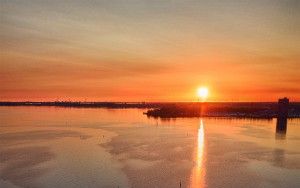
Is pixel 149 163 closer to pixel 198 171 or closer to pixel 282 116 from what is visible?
pixel 198 171

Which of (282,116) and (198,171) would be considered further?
(282,116)

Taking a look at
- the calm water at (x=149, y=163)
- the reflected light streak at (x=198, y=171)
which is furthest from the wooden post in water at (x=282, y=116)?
the reflected light streak at (x=198, y=171)

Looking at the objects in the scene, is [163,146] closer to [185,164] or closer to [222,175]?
[185,164]

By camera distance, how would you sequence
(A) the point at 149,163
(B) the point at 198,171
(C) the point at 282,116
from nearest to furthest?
1. (B) the point at 198,171
2. (A) the point at 149,163
3. (C) the point at 282,116

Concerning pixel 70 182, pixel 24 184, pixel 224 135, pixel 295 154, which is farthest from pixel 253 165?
pixel 224 135

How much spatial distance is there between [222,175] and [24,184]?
1446cm

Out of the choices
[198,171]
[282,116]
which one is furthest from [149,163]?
[282,116]

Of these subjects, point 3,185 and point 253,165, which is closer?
point 3,185

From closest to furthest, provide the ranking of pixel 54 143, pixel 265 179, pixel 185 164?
pixel 265 179
pixel 185 164
pixel 54 143

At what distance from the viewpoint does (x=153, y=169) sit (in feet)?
92.4

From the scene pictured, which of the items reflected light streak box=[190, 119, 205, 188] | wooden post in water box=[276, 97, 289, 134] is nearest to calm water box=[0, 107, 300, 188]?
reflected light streak box=[190, 119, 205, 188]

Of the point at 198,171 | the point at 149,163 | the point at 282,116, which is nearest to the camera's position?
the point at 198,171

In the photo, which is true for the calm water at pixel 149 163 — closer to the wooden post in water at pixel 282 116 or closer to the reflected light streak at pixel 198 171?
the reflected light streak at pixel 198 171

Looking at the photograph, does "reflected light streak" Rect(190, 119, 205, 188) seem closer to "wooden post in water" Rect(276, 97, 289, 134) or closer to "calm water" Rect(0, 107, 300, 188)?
"calm water" Rect(0, 107, 300, 188)
